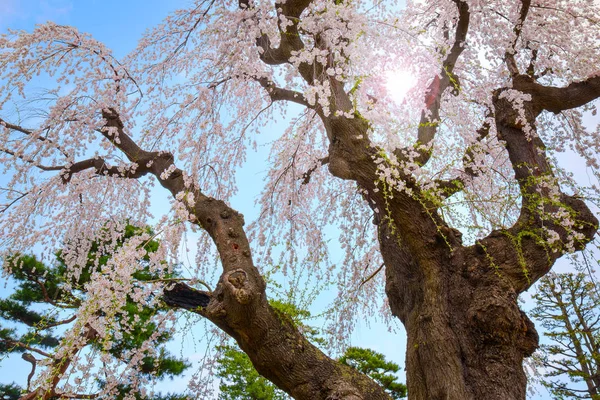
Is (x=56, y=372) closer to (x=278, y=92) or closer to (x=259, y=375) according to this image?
(x=278, y=92)

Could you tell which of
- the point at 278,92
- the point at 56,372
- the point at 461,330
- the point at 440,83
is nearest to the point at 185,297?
the point at 56,372

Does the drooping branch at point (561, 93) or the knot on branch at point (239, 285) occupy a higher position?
the drooping branch at point (561, 93)

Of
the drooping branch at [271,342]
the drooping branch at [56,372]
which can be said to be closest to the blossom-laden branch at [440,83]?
the drooping branch at [271,342]

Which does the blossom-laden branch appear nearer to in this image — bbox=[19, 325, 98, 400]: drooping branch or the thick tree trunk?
the thick tree trunk

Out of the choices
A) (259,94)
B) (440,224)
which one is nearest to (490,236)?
(440,224)

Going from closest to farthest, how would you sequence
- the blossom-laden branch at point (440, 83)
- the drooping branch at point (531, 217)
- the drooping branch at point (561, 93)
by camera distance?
the drooping branch at point (531, 217)
the drooping branch at point (561, 93)
the blossom-laden branch at point (440, 83)

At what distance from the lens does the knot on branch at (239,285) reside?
9.92 ft

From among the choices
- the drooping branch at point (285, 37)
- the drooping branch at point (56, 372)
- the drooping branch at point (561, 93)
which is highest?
the drooping branch at point (285, 37)

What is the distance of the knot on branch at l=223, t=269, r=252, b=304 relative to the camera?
3023mm

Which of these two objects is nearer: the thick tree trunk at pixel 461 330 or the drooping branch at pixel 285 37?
the thick tree trunk at pixel 461 330

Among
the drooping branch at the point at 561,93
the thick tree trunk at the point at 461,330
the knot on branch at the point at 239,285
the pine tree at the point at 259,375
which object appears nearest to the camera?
the knot on branch at the point at 239,285

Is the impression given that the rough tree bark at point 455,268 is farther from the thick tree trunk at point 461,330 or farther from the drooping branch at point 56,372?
the drooping branch at point 56,372

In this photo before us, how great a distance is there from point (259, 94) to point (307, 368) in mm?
3957

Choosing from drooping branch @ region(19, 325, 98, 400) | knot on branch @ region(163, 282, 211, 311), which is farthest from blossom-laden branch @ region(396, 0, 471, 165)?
drooping branch @ region(19, 325, 98, 400)
